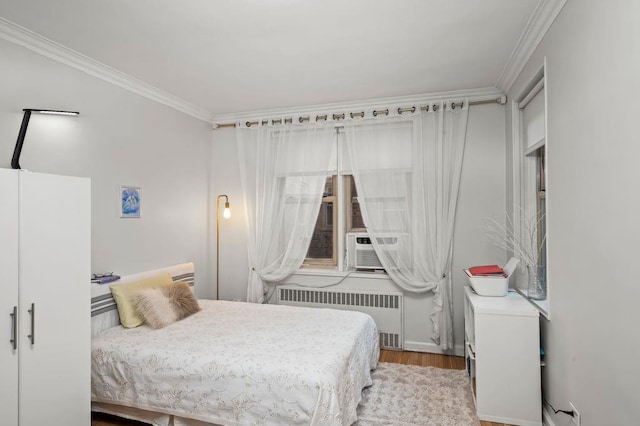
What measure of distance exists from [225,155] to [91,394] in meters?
2.92

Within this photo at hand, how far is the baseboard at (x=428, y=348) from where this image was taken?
3.76 meters

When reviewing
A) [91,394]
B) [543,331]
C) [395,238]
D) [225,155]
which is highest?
[225,155]

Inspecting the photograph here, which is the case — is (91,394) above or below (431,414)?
above

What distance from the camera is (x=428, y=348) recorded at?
12.6ft

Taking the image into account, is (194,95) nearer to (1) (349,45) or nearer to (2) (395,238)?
(1) (349,45)

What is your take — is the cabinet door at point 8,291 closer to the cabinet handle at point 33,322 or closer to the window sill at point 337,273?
the cabinet handle at point 33,322

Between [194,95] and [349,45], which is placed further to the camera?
[194,95]

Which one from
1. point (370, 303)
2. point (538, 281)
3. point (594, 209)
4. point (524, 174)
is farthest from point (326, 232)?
point (594, 209)

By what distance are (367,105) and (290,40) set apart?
1.58 metres

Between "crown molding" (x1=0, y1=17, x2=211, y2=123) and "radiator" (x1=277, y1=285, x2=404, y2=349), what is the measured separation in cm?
251

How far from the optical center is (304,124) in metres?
4.23

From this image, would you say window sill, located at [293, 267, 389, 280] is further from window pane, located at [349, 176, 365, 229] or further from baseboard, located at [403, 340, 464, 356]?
baseboard, located at [403, 340, 464, 356]

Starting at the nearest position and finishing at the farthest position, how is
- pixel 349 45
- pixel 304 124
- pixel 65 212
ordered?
pixel 65 212 → pixel 349 45 → pixel 304 124

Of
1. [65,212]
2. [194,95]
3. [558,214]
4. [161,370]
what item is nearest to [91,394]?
[161,370]
